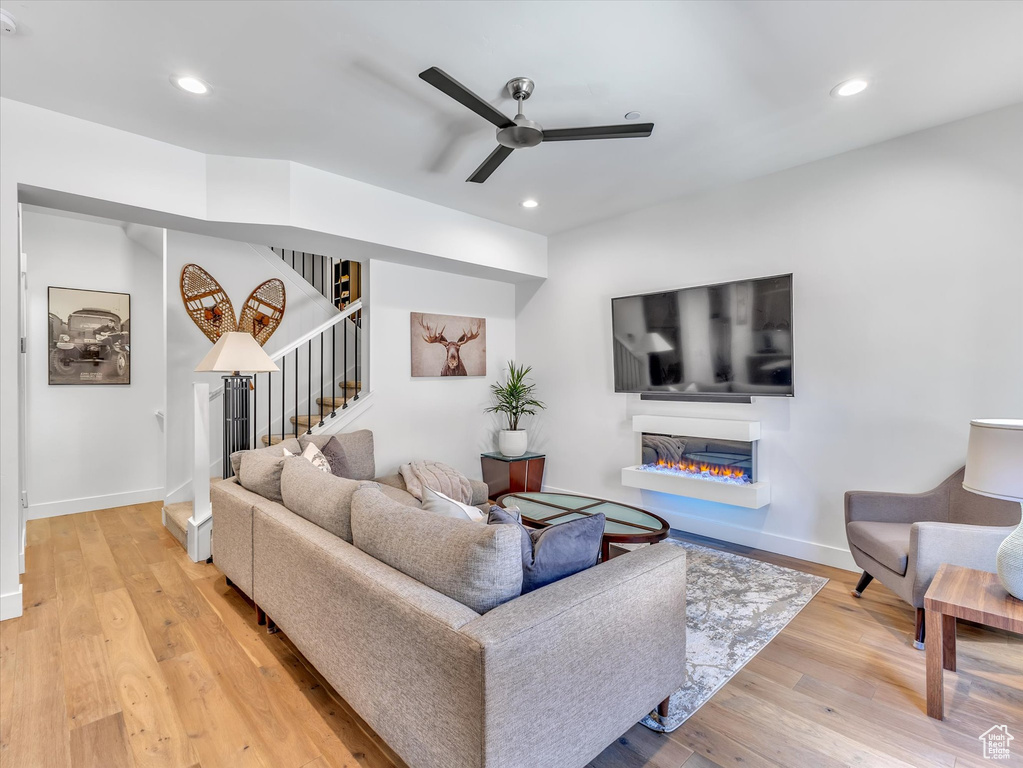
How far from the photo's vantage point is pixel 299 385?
17.3ft

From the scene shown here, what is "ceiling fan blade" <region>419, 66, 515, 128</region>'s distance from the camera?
6.54 feet

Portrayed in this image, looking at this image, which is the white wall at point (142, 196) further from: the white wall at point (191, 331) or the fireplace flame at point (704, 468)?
the fireplace flame at point (704, 468)

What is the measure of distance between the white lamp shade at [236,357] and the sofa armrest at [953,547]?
379cm

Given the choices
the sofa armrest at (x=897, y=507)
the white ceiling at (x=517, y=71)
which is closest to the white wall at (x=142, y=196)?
the white ceiling at (x=517, y=71)

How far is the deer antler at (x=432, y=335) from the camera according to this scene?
4.80 metres

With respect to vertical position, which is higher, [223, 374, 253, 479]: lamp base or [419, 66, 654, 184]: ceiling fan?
[419, 66, 654, 184]: ceiling fan

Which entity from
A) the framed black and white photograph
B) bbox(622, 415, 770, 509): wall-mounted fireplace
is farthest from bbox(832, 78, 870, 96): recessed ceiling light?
the framed black and white photograph

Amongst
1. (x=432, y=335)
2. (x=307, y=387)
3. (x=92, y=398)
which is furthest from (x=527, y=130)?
(x=92, y=398)

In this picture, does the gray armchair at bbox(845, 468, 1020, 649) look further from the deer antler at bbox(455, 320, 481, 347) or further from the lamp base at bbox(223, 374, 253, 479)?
the lamp base at bbox(223, 374, 253, 479)

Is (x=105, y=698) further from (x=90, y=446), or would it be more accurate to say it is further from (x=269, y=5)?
(x=90, y=446)

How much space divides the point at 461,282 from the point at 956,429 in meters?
4.06

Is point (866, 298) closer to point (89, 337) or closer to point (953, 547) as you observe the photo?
point (953, 547)

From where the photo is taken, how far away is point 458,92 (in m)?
2.12

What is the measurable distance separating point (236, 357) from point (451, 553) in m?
2.45
